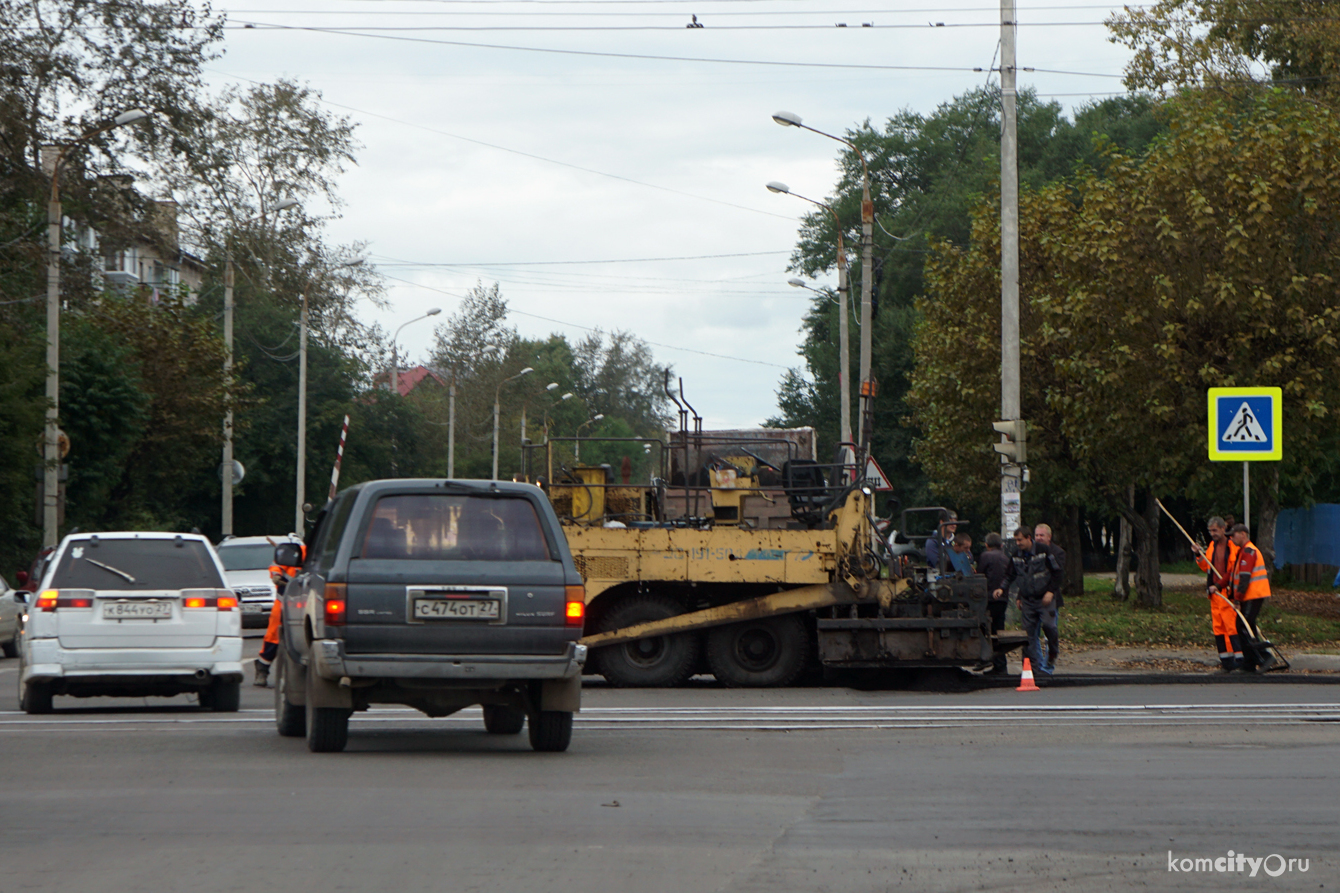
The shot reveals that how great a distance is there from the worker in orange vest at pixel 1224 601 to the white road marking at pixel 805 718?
151 inches

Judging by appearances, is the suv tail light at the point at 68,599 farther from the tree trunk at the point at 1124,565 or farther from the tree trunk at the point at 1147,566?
the tree trunk at the point at 1124,565

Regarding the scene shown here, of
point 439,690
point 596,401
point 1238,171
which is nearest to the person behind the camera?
point 439,690

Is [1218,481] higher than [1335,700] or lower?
higher

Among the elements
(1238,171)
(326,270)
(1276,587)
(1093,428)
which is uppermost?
(326,270)

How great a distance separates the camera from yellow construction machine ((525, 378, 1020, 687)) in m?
17.0

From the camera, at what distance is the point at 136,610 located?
14211mm

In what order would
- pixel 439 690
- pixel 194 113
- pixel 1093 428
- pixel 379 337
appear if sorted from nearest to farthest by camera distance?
pixel 439 690 < pixel 1093 428 < pixel 194 113 < pixel 379 337

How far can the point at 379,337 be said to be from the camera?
230 feet

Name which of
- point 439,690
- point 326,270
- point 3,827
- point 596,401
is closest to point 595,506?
point 439,690

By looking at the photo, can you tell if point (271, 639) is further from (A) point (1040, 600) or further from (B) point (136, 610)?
(A) point (1040, 600)

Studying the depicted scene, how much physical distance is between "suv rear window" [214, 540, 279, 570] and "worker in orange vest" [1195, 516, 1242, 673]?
16300 millimetres

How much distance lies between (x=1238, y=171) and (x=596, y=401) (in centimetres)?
11323

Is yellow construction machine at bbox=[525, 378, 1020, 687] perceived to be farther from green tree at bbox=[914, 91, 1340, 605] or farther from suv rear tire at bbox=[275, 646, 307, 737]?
green tree at bbox=[914, 91, 1340, 605]

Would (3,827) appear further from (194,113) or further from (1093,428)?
(194,113)
